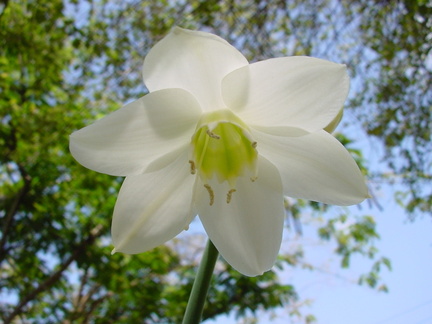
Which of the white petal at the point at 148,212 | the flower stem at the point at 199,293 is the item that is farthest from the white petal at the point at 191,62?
the flower stem at the point at 199,293

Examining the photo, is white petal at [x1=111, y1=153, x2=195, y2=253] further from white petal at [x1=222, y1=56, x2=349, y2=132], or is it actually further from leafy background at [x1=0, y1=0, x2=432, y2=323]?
leafy background at [x1=0, y1=0, x2=432, y2=323]

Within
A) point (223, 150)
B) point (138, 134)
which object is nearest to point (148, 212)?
point (138, 134)

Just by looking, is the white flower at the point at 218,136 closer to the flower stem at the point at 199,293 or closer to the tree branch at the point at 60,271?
the flower stem at the point at 199,293

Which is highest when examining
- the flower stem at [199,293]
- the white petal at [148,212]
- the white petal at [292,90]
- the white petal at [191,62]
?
the white petal at [191,62]

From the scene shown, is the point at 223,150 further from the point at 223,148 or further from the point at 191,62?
the point at 191,62

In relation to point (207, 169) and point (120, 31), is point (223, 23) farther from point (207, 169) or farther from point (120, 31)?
point (207, 169)

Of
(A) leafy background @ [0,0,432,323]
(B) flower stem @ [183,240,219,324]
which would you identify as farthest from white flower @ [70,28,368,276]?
(A) leafy background @ [0,0,432,323]

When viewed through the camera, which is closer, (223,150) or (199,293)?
(199,293)
